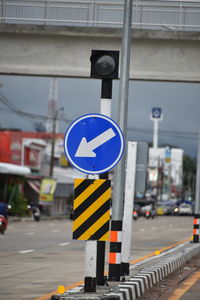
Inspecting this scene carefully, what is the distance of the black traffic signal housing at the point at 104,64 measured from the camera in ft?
Result: 41.4

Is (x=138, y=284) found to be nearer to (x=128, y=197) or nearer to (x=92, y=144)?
(x=128, y=197)

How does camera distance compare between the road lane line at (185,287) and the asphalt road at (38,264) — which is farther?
the asphalt road at (38,264)

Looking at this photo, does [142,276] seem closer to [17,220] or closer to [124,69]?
[124,69]

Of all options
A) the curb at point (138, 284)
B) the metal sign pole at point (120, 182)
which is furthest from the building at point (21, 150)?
the metal sign pole at point (120, 182)

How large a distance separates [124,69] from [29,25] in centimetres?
1232

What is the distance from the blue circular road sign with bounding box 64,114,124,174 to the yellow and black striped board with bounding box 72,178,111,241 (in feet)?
1.34

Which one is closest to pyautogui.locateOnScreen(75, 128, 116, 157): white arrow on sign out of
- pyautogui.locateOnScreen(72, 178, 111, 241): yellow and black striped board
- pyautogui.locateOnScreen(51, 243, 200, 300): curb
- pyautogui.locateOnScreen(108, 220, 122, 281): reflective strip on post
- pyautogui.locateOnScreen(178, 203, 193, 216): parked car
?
pyautogui.locateOnScreen(72, 178, 111, 241): yellow and black striped board

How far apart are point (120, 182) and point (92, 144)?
332 centimetres

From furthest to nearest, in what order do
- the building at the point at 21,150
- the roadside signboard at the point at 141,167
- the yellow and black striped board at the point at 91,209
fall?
the building at the point at 21,150, the roadside signboard at the point at 141,167, the yellow and black striped board at the point at 91,209

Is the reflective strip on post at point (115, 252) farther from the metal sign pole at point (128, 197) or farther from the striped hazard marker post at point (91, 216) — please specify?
the striped hazard marker post at point (91, 216)

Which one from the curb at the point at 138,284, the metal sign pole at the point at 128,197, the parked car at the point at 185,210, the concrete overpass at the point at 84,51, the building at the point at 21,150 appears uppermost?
the concrete overpass at the point at 84,51

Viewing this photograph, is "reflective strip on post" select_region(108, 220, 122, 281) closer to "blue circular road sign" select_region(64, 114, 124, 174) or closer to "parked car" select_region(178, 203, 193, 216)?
"blue circular road sign" select_region(64, 114, 124, 174)

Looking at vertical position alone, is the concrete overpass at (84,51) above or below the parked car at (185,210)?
above

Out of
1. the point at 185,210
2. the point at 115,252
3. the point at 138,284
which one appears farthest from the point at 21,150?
the point at 138,284
